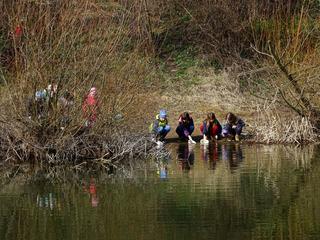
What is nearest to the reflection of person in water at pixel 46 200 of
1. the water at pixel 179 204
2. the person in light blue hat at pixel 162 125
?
the water at pixel 179 204

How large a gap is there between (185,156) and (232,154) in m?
1.17

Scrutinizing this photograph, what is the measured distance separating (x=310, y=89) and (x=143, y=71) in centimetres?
656

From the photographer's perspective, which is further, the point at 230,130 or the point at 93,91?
the point at 230,130

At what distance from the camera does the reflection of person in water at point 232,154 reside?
22225 mm

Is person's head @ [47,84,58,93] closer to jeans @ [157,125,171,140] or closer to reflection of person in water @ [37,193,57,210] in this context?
reflection of person in water @ [37,193,57,210]

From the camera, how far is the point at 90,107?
21500 mm

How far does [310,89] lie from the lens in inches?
1057

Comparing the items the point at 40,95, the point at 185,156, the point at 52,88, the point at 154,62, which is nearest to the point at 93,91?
the point at 52,88

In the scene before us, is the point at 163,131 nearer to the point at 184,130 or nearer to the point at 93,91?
the point at 184,130

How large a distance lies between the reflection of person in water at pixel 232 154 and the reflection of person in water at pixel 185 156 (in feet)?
2.71

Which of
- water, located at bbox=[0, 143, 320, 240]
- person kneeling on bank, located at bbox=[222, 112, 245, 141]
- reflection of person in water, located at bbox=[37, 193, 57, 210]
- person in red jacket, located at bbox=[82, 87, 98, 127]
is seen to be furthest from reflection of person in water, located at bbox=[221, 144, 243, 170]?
reflection of person in water, located at bbox=[37, 193, 57, 210]

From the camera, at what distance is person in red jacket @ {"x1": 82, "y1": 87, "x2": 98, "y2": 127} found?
21.4m

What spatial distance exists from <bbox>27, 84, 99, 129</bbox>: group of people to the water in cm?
168

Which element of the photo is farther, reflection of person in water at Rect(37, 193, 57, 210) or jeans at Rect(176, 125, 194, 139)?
jeans at Rect(176, 125, 194, 139)
